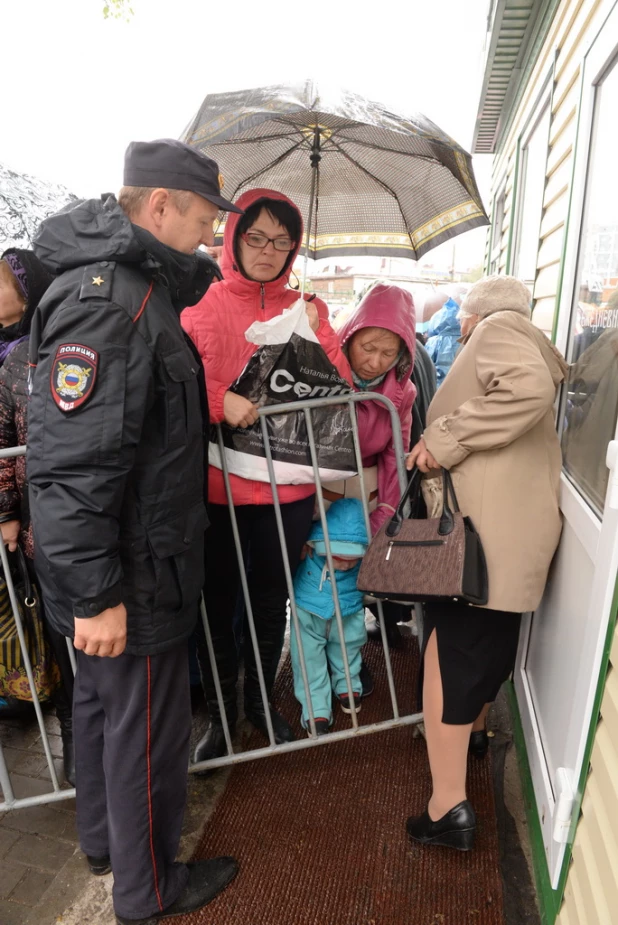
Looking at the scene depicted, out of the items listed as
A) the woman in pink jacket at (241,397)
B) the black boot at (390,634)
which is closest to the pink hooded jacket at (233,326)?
the woman in pink jacket at (241,397)

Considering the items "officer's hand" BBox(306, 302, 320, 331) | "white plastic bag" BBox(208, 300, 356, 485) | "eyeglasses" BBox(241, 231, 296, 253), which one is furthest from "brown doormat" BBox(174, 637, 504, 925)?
"eyeglasses" BBox(241, 231, 296, 253)

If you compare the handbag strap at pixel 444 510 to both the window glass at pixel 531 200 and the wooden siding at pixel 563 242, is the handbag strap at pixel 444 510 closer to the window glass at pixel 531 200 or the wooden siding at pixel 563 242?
the wooden siding at pixel 563 242

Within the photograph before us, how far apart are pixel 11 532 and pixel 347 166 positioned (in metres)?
2.20

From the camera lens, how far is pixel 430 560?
1.91 metres

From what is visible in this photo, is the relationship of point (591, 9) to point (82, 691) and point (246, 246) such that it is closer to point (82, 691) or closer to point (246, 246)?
point (246, 246)

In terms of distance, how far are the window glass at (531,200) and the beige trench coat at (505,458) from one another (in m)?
2.03

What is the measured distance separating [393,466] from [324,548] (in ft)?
1.59

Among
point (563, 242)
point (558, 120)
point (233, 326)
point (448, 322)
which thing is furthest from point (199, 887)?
point (448, 322)

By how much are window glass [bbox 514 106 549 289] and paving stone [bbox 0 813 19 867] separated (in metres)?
3.84

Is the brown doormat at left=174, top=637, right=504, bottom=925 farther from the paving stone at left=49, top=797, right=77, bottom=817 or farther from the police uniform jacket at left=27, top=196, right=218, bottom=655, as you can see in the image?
the police uniform jacket at left=27, top=196, right=218, bottom=655

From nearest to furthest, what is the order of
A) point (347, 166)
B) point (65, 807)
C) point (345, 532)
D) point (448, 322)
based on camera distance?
point (65, 807)
point (345, 532)
point (347, 166)
point (448, 322)

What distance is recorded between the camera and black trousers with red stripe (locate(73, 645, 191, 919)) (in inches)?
66.9

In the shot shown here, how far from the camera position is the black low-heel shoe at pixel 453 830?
2.09 metres

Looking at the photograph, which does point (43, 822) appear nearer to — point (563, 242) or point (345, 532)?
point (345, 532)
